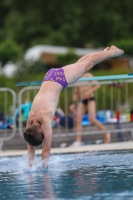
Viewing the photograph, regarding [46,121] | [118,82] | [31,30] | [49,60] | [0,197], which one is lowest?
[0,197]

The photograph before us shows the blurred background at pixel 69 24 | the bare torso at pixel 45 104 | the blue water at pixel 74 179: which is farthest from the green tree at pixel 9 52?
the bare torso at pixel 45 104

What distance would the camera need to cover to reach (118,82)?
42.4 ft

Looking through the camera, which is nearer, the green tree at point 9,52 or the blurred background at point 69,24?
the green tree at point 9,52

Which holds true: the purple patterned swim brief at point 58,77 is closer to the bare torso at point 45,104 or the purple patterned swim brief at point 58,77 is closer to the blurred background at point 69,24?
the bare torso at point 45,104

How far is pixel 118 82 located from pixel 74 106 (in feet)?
6.32

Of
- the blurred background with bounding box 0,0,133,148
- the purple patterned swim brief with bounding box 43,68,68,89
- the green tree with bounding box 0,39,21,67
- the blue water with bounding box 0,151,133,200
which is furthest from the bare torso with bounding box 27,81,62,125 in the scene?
the blurred background with bounding box 0,0,133,148

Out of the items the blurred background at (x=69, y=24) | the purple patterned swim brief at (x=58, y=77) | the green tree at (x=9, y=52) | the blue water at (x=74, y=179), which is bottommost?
the blue water at (x=74, y=179)

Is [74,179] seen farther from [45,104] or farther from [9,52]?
[9,52]

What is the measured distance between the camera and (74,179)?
7.22 m

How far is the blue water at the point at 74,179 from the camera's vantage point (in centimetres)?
614

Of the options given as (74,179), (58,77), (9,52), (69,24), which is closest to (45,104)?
(58,77)

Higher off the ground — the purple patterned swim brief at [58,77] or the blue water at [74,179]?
the purple patterned swim brief at [58,77]

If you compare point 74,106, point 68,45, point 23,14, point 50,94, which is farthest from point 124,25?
point 50,94

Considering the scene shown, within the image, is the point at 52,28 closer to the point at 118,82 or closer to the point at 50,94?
the point at 118,82
